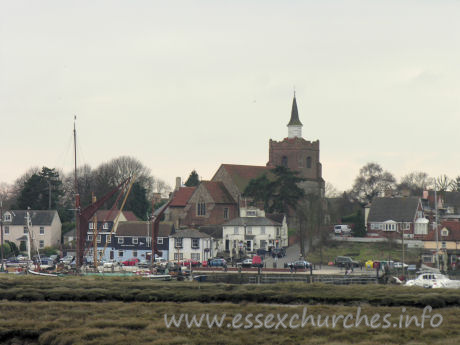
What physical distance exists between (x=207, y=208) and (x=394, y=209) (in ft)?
101

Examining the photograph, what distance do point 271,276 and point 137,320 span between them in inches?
1788

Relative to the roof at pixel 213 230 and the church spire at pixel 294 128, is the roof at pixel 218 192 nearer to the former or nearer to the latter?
the roof at pixel 213 230

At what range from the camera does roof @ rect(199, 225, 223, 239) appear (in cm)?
11468

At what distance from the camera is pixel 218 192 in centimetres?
13088

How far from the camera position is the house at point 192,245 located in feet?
356

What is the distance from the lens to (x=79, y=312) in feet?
127

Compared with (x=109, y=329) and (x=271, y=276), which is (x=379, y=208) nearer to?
(x=271, y=276)

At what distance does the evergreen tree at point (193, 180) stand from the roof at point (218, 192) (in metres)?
34.5

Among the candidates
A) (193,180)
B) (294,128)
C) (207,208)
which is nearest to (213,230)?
(207,208)

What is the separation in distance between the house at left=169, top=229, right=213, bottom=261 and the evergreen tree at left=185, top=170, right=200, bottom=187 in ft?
192

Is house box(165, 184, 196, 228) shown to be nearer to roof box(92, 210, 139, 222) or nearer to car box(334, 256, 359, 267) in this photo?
roof box(92, 210, 139, 222)

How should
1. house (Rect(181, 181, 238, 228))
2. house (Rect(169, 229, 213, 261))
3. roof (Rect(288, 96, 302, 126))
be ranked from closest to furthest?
house (Rect(169, 229, 213, 261)) < house (Rect(181, 181, 238, 228)) < roof (Rect(288, 96, 302, 126))

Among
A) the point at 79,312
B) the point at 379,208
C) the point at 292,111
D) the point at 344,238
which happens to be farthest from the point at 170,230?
the point at 79,312

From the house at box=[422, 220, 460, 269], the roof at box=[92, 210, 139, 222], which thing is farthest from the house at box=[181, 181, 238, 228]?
the house at box=[422, 220, 460, 269]
